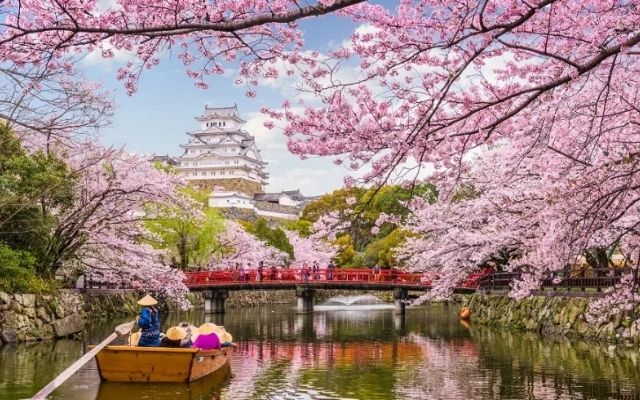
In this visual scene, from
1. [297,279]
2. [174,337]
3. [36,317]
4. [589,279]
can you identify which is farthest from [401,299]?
[174,337]

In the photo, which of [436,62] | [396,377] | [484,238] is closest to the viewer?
[436,62]

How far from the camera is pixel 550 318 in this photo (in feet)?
71.1

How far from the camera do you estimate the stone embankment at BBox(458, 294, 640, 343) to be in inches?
693

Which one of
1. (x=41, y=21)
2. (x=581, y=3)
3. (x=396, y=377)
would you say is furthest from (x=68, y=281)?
(x=581, y=3)

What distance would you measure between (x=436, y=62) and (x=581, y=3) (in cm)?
177

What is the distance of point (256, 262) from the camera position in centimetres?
4319

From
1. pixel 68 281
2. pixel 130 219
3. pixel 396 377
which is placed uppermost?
pixel 130 219

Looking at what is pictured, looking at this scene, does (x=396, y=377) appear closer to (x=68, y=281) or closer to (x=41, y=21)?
(x=41, y=21)

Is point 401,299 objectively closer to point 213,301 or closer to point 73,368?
point 213,301

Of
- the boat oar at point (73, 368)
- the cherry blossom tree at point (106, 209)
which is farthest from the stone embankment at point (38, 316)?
the boat oar at point (73, 368)

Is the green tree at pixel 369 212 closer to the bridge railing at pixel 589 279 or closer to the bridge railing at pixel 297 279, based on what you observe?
the bridge railing at pixel 297 279

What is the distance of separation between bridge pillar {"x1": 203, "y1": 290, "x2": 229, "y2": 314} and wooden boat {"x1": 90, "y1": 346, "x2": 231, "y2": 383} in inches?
927

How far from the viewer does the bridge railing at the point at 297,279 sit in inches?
1323

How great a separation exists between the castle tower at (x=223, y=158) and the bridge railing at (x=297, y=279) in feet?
139
